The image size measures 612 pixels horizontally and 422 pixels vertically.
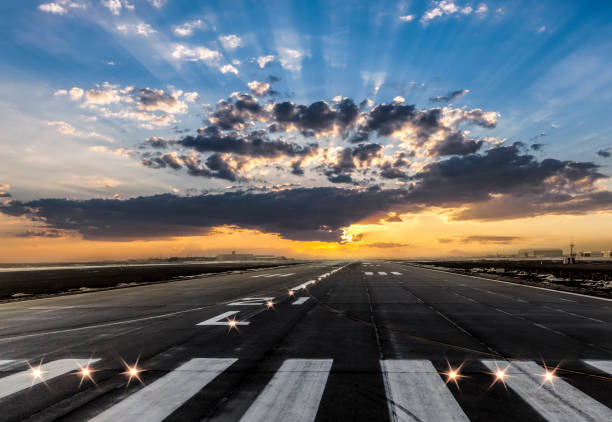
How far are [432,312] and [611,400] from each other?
10.2 meters

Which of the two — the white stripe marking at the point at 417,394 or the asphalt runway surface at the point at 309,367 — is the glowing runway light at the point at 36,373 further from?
the white stripe marking at the point at 417,394

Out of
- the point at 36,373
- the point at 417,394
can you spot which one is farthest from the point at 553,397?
the point at 36,373

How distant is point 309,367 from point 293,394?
164cm

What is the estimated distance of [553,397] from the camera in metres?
5.82

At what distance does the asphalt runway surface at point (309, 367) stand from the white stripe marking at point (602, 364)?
1.0 inches

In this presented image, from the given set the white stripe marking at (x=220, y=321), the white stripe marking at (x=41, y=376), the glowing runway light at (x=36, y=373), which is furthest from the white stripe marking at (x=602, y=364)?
the glowing runway light at (x=36, y=373)

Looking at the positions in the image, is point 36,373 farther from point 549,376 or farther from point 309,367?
point 549,376

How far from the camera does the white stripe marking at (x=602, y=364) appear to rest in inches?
293

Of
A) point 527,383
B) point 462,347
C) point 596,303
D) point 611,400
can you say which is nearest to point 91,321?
point 462,347

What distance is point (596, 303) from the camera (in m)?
19.1

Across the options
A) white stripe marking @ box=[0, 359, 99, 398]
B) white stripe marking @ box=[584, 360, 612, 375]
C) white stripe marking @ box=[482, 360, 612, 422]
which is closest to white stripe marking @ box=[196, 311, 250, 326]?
white stripe marking @ box=[0, 359, 99, 398]

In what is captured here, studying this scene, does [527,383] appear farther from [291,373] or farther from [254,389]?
[254,389]

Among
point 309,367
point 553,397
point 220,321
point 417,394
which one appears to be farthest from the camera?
point 220,321

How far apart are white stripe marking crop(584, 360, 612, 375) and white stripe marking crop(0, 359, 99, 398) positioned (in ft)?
35.2
